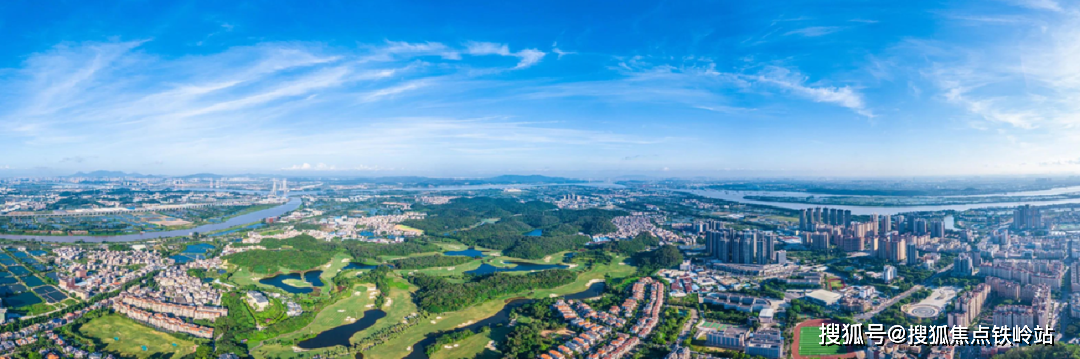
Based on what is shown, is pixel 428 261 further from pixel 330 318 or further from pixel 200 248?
pixel 200 248

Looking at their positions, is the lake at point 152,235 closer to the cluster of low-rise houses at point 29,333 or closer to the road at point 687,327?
the cluster of low-rise houses at point 29,333

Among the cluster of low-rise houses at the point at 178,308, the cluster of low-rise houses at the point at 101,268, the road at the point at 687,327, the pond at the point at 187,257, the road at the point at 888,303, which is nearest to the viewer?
the road at the point at 687,327

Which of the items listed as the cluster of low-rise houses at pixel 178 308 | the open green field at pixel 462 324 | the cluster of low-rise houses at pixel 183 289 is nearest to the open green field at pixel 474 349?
the open green field at pixel 462 324

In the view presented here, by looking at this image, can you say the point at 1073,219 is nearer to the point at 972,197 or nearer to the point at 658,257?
the point at 658,257

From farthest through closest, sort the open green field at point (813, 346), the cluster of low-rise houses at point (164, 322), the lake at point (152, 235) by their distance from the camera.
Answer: the lake at point (152, 235), the cluster of low-rise houses at point (164, 322), the open green field at point (813, 346)

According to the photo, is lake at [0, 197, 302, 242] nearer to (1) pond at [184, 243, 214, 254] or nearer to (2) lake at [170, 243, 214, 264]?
(1) pond at [184, 243, 214, 254]

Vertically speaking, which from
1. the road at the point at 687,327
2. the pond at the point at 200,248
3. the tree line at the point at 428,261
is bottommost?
the road at the point at 687,327

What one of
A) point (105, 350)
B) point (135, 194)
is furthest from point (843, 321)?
point (135, 194)

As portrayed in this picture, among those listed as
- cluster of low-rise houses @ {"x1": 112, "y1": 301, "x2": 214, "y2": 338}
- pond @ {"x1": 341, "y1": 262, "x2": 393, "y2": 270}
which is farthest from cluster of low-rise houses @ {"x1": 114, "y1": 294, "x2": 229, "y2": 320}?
pond @ {"x1": 341, "y1": 262, "x2": 393, "y2": 270}
